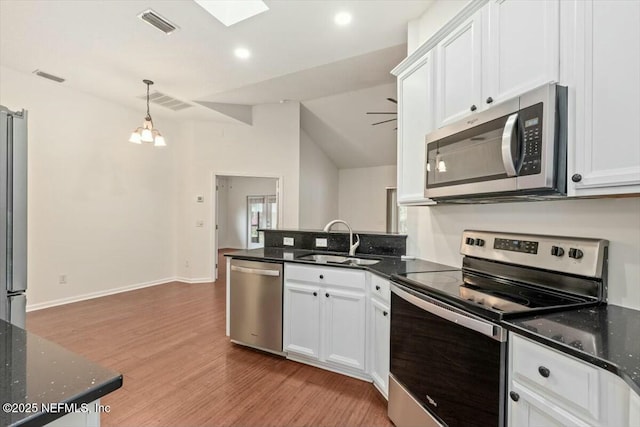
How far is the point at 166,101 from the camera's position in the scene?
473 centimetres

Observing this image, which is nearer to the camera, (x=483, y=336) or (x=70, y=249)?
(x=483, y=336)

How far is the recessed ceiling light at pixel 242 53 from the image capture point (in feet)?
10.7

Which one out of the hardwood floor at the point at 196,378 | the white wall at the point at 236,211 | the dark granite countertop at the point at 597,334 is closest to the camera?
the dark granite countertop at the point at 597,334

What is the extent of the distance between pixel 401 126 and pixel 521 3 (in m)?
→ 1.07

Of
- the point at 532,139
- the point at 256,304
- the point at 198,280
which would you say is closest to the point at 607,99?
the point at 532,139

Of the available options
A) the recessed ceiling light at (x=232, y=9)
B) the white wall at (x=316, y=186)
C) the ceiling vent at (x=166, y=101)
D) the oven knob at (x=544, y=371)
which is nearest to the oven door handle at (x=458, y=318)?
the oven knob at (x=544, y=371)

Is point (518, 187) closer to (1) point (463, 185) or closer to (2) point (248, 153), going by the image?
(1) point (463, 185)

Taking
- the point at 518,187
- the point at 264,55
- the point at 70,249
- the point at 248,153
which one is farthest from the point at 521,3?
the point at 70,249

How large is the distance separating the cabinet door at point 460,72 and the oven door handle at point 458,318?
3.59ft

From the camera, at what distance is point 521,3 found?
1.44 metres

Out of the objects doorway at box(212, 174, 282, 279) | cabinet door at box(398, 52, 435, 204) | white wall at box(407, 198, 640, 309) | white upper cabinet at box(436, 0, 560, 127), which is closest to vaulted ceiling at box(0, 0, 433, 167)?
cabinet door at box(398, 52, 435, 204)

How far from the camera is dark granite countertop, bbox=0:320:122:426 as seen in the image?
0.57 meters

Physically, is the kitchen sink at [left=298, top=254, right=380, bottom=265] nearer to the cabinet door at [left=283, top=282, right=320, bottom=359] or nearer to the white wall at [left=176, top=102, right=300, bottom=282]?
the cabinet door at [left=283, top=282, right=320, bottom=359]

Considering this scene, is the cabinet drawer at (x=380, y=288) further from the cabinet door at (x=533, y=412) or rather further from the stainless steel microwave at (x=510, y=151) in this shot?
the cabinet door at (x=533, y=412)
